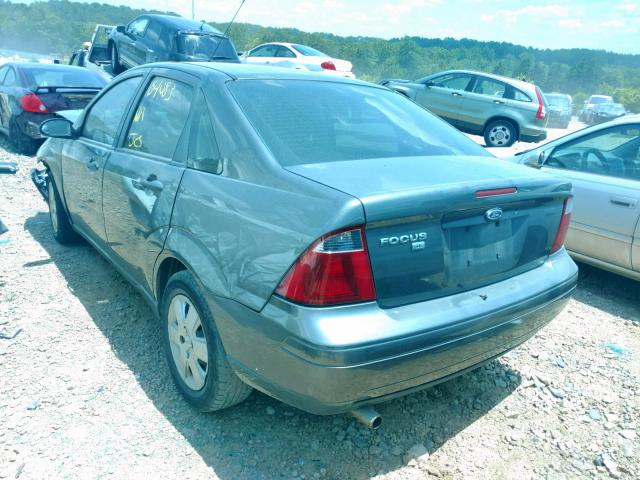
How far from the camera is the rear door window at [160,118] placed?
110 inches

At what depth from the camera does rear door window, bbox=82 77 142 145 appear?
11.4 ft

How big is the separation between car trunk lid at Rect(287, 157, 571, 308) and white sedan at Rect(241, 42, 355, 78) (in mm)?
11780

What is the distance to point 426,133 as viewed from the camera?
2.92 metres

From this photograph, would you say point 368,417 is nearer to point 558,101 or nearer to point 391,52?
point 558,101

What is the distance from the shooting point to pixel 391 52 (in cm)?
6050

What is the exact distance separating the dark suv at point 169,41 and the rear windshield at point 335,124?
22.0 feet

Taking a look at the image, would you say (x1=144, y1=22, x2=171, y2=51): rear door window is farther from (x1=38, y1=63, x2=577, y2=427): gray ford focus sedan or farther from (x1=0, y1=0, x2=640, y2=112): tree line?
(x1=0, y1=0, x2=640, y2=112): tree line

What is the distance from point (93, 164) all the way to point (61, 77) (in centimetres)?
651

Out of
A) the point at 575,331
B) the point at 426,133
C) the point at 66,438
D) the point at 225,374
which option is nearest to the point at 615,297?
the point at 575,331

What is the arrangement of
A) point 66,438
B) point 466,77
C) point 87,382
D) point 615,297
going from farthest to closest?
point 466,77
point 615,297
point 87,382
point 66,438

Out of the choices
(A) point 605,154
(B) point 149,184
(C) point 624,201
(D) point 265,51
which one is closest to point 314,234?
(B) point 149,184

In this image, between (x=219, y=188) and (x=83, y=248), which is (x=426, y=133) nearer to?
(x=219, y=188)

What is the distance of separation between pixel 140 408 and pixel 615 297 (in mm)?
A: 3843

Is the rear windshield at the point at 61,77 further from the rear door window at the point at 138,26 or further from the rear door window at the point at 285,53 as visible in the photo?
the rear door window at the point at 285,53
